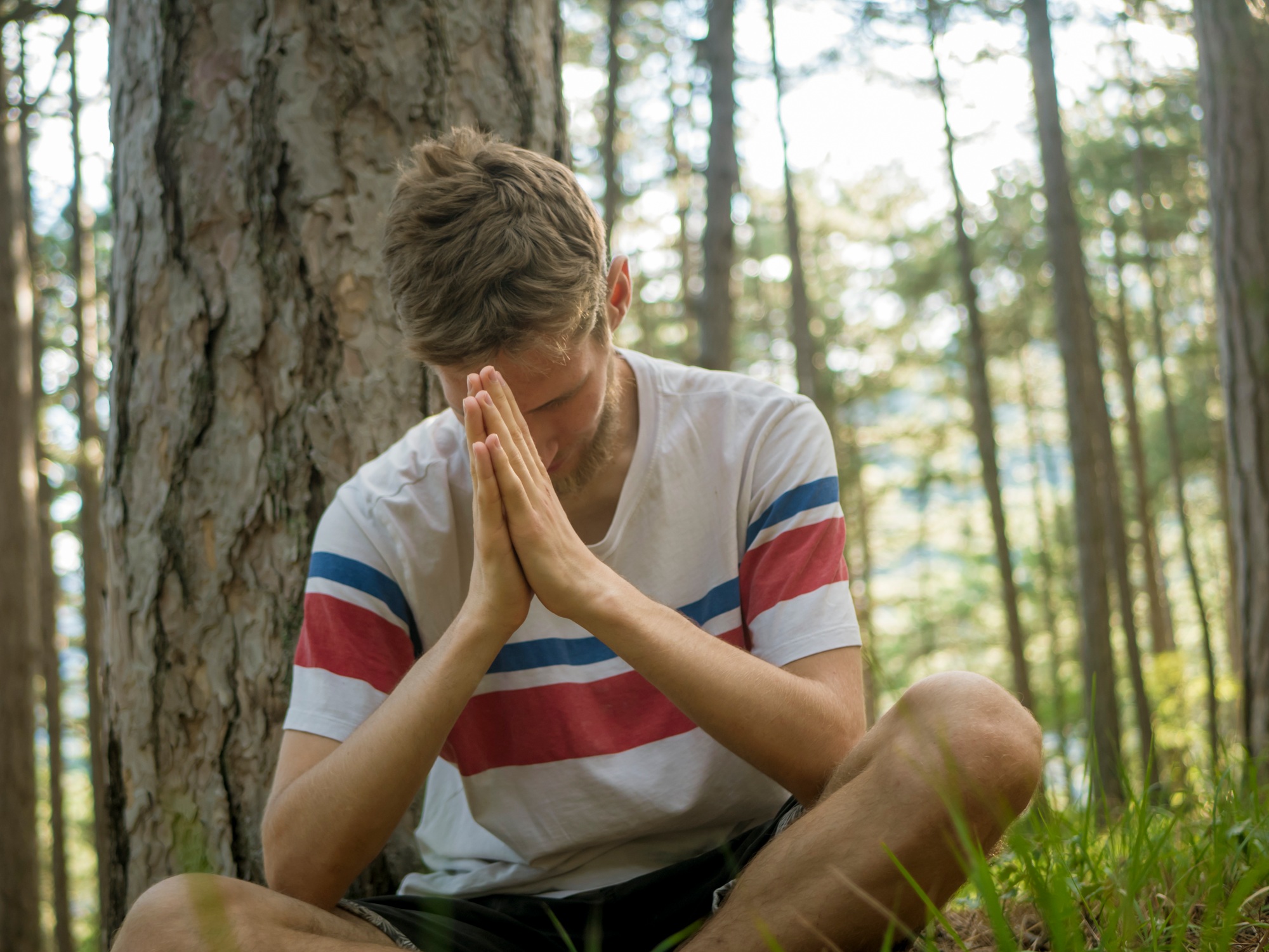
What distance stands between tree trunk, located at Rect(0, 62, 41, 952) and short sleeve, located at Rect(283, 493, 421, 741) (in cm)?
506

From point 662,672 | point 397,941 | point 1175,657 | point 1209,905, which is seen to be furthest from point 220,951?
point 1175,657

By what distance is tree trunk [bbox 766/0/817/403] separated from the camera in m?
9.81

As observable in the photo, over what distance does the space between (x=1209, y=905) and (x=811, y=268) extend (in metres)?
17.1

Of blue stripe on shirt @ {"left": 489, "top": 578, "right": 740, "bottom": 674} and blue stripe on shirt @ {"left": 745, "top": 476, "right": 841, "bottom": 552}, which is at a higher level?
blue stripe on shirt @ {"left": 745, "top": 476, "right": 841, "bottom": 552}

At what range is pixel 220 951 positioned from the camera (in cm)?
127

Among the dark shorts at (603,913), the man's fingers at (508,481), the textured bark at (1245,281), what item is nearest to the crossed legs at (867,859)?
the dark shorts at (603,913)

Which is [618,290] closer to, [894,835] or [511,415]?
Result: [511,415]

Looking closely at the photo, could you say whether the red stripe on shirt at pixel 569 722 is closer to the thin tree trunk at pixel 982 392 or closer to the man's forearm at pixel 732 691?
the man's forearm at pixel 732 691

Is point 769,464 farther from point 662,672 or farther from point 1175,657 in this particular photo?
point 1175,657

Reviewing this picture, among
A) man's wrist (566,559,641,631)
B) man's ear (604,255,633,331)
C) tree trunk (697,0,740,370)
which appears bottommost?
man's wrist (566,559,641,631)

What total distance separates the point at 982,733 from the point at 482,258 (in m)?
1.18

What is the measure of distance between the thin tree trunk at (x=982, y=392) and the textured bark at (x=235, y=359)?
8.90 m

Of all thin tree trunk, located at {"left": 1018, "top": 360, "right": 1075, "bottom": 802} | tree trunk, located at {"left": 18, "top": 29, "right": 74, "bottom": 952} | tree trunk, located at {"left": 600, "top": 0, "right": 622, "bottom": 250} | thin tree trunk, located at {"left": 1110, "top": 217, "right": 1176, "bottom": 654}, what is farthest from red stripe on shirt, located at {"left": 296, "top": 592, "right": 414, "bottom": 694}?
thin tree trunk, located at {"left": 1018, "top": 360, "right": 1075, "bottom": 802}

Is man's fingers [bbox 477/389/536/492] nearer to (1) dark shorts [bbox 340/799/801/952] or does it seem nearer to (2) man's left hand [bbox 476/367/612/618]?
(2) man's left hand [bbox 476/367/612/618]
